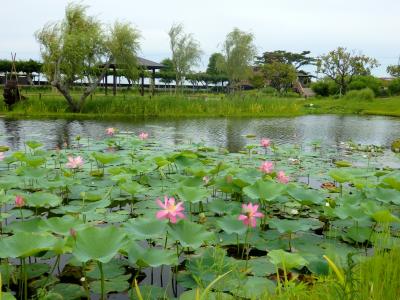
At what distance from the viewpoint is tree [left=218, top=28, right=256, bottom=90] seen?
29.3 m

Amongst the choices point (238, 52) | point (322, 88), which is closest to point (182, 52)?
point (238, 52)

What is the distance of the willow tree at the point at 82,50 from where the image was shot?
17.1 m

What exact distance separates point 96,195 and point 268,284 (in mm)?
1970

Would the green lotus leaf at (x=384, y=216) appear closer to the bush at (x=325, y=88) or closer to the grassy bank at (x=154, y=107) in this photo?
the grassy bank at (x=154, y=107)

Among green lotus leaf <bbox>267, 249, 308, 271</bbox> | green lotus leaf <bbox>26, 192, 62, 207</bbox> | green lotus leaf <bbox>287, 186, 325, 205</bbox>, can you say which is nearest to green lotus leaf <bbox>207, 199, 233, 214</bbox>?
green lotus leaf <bbox>287, 186, 325, 205</bbox>

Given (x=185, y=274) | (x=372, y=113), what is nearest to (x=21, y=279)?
(x=185, y=274)

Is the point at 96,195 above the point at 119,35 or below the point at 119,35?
below

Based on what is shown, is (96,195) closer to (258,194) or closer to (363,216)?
(258,194)

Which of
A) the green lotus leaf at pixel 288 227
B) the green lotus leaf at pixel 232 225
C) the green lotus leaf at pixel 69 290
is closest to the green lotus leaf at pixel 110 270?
the green lotus leaf at pixel 69 290

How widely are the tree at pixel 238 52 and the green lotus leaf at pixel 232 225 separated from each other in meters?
27.6

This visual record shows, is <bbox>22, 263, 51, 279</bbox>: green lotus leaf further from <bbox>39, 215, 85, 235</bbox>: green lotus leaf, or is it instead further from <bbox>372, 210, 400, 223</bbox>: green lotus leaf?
<bbox>372, 210, 400, 223</bbox>: green lotus leaf

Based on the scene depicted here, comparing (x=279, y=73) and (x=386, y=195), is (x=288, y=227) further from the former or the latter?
(x=279, y=73)

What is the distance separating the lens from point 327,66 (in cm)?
3703

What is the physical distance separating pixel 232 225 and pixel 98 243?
0.97 metres
